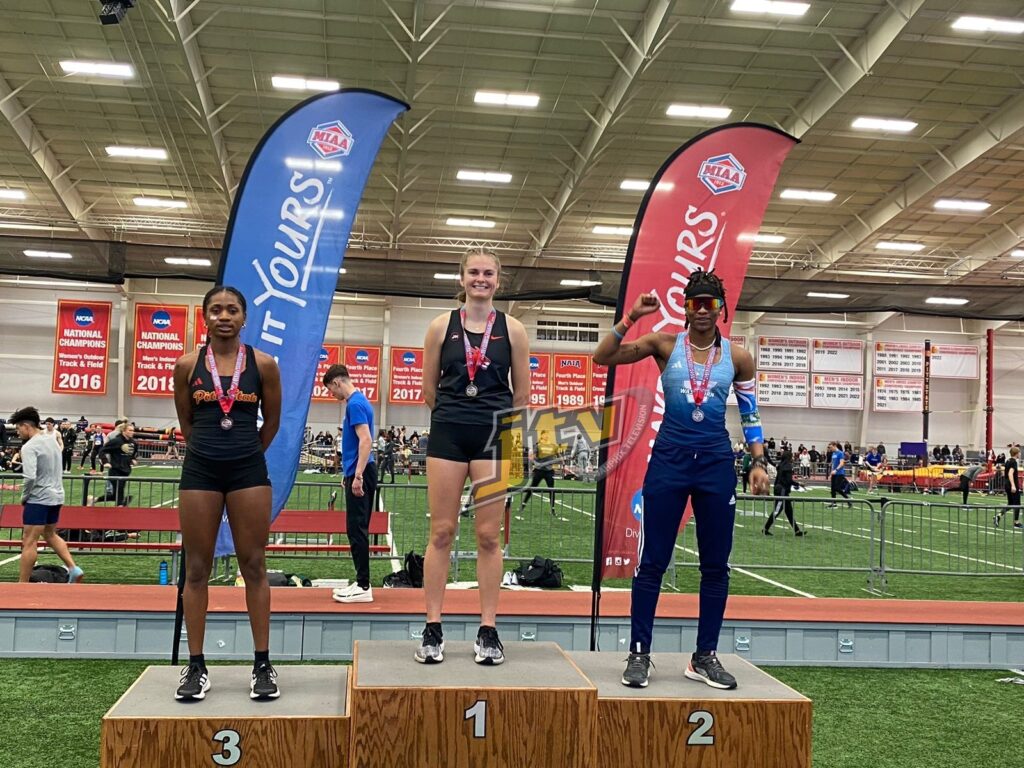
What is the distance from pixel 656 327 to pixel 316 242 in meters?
2.40

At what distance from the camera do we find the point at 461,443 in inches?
151

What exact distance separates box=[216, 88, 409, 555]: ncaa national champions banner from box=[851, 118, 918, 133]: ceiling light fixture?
59.5ft

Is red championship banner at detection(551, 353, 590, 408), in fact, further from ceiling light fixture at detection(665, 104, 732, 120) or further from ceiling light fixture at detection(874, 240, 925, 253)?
ceiling light fixture at detection(665, 104, 732, 120)

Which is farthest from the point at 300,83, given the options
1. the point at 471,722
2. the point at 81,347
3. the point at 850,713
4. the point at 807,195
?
the point at 471,722

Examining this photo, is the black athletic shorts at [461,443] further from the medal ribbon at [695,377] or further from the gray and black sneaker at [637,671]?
the gray and black sneaker at [637,671]

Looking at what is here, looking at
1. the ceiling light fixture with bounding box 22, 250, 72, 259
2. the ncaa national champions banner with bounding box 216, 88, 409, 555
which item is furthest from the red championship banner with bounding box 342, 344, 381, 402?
the ncaa national champions banner with bounding box 216, 88, 409, 555

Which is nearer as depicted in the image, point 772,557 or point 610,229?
point 772,557

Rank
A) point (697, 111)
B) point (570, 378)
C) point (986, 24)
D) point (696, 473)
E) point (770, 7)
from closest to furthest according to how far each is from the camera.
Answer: point (696, 473)
point (770, 7)
point (986, 24)
point (697, 111)
point (570, 378)

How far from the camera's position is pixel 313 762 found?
3172 millimetres

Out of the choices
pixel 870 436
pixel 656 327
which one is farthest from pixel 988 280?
pixel 656 327

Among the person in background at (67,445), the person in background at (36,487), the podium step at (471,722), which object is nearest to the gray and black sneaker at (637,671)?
the podium step at (471,722)

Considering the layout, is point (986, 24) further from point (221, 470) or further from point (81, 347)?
point (81, 347)

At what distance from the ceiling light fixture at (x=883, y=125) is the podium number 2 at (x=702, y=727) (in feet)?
66.9

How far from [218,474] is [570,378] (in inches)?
1239
